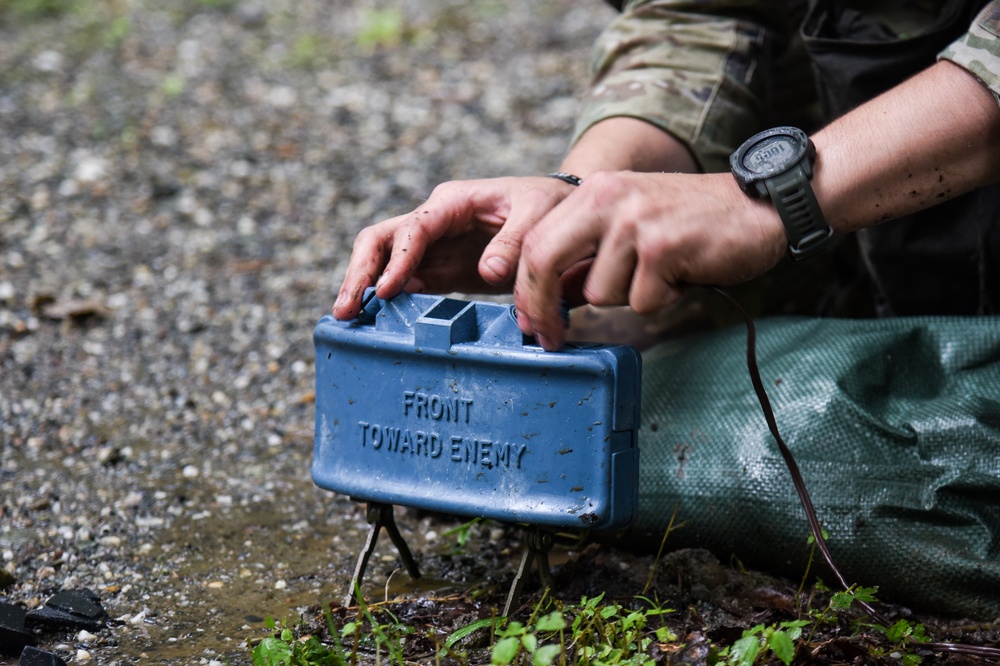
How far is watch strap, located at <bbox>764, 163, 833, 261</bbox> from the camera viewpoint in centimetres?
165

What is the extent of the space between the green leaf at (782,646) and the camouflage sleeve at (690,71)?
4.17ft

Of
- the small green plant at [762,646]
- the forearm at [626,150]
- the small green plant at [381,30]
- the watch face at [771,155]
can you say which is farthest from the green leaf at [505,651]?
the small green plant at [381,30]

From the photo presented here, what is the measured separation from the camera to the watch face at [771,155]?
166 cm

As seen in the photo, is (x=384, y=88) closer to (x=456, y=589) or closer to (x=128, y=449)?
(x=128, y=449)

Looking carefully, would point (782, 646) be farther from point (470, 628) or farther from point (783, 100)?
point (783, 100)

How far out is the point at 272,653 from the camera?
1596mm

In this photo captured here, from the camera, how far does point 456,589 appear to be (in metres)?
2.04

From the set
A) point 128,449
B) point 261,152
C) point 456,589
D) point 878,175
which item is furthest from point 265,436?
point 261,152

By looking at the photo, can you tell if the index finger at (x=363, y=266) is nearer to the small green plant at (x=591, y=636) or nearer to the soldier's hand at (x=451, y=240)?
the soldier's hand at (x=451, y=240)

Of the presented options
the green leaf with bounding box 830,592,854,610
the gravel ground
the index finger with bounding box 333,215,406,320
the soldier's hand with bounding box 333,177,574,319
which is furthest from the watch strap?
the gravel ground

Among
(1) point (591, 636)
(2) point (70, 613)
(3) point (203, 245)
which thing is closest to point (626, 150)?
(1) point (591, 636)

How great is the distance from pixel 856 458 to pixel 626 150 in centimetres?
83

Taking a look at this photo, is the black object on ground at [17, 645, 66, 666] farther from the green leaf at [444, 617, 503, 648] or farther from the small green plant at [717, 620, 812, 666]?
the small green plant at [717, 620, 812, 666]

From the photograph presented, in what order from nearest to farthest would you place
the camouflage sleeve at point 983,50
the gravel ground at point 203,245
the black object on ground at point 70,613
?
the camouflage sleeve at point 983,50 → the black object on ground at point 70,613 → the gravel ground at point 203,245
